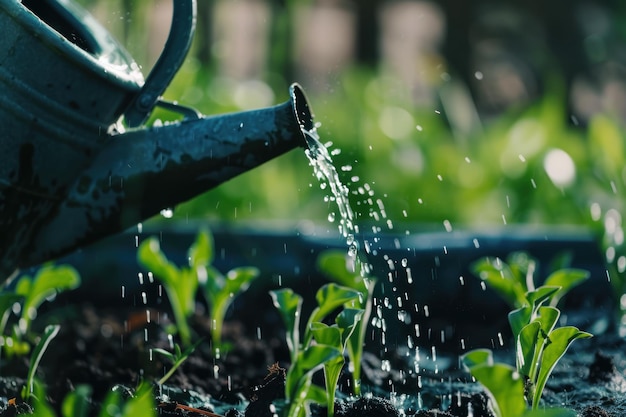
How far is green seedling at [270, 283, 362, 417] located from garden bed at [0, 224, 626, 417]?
45 millimetres

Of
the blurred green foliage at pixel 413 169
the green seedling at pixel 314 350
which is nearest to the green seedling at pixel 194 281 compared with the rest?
the green seedling at pixel 314 350

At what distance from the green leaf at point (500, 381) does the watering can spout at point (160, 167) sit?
19.3 inches

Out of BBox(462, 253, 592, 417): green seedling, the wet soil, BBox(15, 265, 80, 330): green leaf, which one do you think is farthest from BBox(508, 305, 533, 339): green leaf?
BBox(15, 265, 80, 330): green leaf

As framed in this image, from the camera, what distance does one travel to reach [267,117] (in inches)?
50.6

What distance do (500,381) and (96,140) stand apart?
0.73 meters

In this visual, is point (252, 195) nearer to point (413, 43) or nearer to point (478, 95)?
point (478, 95)

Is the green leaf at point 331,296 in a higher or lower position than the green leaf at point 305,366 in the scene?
higher

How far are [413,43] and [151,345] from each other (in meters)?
7.35

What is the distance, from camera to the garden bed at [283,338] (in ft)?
4.24

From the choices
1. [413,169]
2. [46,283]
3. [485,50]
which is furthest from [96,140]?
[485,50]

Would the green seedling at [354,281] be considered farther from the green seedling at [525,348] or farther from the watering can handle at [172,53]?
the watering can handle at [172,53]

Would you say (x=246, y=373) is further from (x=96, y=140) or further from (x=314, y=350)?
(x=314, y=350)

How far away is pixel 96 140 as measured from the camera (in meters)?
1.32

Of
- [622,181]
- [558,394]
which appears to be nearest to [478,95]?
[622,181]
